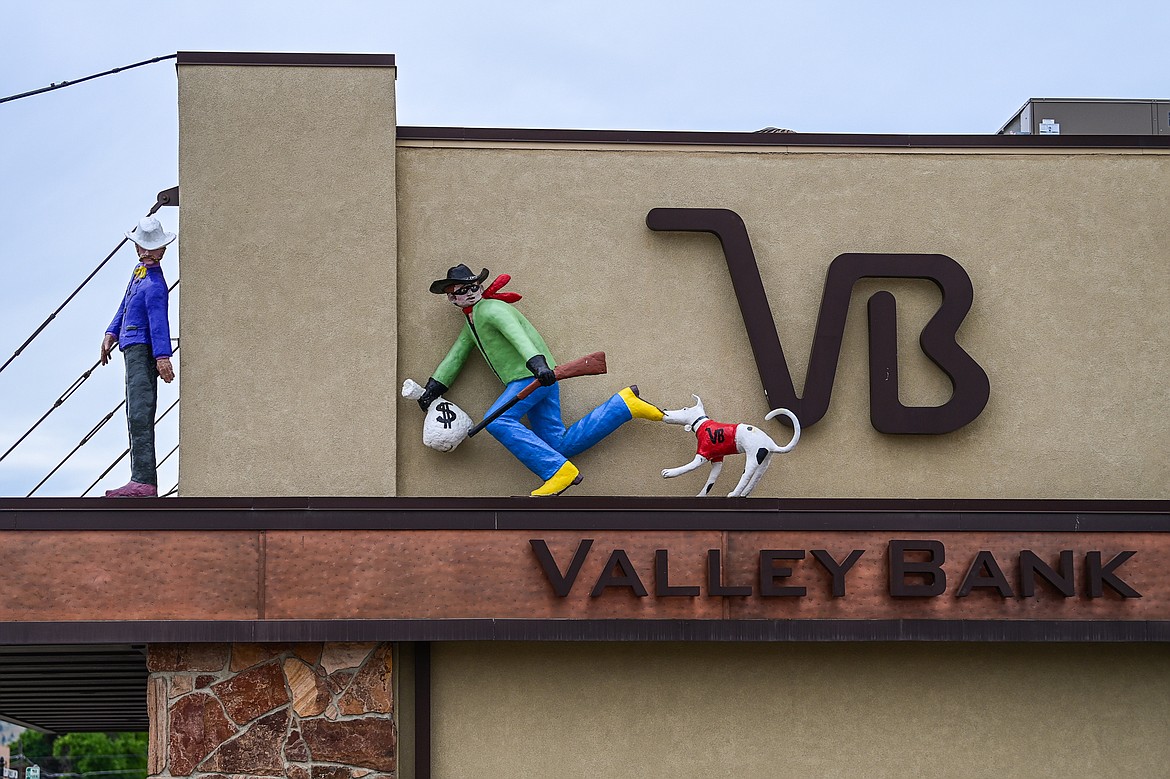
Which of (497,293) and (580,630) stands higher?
(497,293)

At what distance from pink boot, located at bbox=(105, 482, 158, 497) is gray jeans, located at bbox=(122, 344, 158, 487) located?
129mm

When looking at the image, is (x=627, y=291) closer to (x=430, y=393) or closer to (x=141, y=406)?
(x=430, y=393)

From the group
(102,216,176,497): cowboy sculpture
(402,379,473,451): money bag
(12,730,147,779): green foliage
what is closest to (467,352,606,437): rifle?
(402,379,473,451): money bag

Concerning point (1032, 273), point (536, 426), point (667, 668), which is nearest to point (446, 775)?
point (667, 668)

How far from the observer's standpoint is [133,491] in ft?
32.8

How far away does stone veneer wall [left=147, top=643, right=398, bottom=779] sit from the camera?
370 inches

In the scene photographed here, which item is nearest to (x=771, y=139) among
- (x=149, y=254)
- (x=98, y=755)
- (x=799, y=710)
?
(x=799, y=710)

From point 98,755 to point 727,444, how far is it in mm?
68158

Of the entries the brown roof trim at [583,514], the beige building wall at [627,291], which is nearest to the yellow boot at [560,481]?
the beige building wall at [627,291]

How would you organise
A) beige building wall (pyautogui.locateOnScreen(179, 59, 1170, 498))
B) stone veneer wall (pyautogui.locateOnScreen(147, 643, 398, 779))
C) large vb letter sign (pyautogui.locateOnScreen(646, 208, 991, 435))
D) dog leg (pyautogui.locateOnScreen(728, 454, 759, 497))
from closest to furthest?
stone veneer wall (pyautogui.locateOnScreen(147, 643, 398, 779))
dog leg (pyautogui.locateOnScreen(728, 454, 759, 497))
beige building wall (pyautogui.locateOnScreen(179, 59, 1170, 498))
large vb letter sign (pyautogui.locateOnScreen(646, 208, 991, 435))

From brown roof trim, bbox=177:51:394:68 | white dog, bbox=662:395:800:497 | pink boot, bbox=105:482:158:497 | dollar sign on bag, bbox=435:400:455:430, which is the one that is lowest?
pink boot, bbox=105:482:158:497

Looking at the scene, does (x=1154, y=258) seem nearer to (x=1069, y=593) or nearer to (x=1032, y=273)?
(x=1032, y=273)

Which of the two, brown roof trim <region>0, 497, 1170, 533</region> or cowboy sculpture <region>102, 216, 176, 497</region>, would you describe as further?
cowboy sculpture <region>102, 216, 176, 497</region>

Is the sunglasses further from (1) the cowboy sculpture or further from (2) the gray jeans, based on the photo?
(2) the gray jeans
